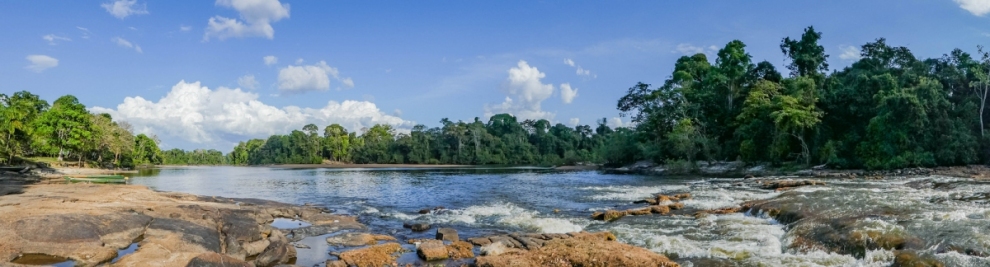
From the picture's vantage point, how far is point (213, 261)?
966 cm

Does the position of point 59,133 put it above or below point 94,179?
above

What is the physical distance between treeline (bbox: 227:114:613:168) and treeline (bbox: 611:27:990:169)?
45708 millimetres

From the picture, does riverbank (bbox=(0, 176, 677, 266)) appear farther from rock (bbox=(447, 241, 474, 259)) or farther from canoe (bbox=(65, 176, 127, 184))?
canoe (bbox=(65, 176, 127, 184))

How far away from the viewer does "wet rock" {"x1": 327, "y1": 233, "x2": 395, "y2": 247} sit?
1438cm

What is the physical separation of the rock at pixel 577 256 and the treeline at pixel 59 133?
6410 centimetres

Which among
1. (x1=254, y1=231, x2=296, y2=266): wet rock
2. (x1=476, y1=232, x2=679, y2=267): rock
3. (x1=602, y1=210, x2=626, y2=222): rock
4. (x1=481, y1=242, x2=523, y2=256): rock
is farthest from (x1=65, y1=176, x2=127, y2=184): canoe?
(x1=476, y1=232, x2=679, y2=267): rock

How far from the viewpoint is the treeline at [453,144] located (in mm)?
130750

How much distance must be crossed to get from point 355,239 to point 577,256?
698 cm

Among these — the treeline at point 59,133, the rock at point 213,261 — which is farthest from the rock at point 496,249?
the treeline at point 59,133

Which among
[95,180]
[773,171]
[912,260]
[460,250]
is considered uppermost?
[95,180]

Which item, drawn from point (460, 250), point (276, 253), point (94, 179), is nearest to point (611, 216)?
point (460, 250)

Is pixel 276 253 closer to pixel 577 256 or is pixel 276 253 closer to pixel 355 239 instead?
pixel 355 239

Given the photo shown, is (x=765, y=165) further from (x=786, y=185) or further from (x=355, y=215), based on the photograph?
(x=355, y=215)

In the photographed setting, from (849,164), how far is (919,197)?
29405 mm
